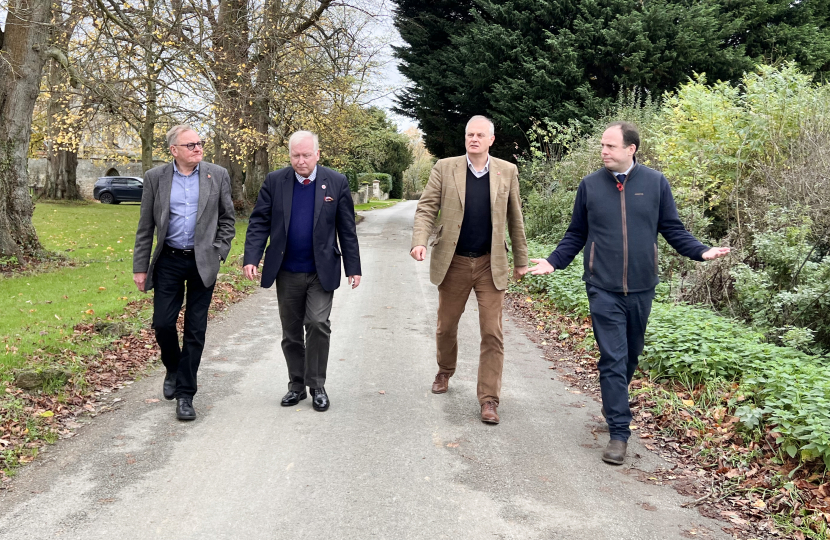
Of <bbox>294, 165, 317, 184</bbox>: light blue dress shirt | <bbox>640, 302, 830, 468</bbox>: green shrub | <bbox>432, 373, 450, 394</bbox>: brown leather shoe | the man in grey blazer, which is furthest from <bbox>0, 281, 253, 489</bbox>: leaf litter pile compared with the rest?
<bbox>640, 302, 830, 468</bbox>: green shrub

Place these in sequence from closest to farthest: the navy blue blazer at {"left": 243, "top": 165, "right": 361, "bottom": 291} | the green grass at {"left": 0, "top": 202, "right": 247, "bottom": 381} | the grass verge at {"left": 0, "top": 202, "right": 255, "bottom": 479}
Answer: the grass verge at {"left": 0, "top": 202, "right": 255, "bottom": 479} → the navy blue blazer at {"left": 243, "top": 165, "right": 361, "bottom": 291} → the green grass at {"left": 0, "top": 202, "right": 247, "bottom": 381}

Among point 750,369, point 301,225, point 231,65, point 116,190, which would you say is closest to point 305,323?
point 301,225

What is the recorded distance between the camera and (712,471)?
4.54 metres

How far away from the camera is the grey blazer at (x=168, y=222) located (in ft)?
17.2

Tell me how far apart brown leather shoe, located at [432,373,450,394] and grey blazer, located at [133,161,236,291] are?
2.17 m

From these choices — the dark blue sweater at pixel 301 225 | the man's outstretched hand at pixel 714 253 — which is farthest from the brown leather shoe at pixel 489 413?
the man's outstretched hand at pixel 714 253

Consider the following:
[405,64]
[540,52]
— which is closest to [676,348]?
[540,52]

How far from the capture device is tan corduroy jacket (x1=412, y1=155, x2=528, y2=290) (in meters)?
5.45

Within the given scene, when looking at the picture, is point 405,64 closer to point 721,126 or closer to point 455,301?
point 721,126

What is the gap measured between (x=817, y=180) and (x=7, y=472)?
8.31m

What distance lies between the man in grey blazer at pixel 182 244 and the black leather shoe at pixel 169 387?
272 mm

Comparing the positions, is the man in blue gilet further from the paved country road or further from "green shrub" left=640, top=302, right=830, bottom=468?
"green shrub" left=640, top=302, right=830, bottom=468

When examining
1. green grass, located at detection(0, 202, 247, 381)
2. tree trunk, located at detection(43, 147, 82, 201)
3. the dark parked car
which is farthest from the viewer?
the dark parked car

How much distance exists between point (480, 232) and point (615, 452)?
77.6 inches
